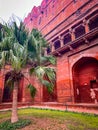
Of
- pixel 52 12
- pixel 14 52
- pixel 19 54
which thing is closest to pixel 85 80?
pixel 19 54

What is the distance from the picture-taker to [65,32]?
13141 millimetres

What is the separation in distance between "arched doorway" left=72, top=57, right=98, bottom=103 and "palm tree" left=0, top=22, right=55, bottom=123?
4.48m

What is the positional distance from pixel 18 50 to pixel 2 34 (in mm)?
1641

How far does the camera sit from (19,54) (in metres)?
6.16

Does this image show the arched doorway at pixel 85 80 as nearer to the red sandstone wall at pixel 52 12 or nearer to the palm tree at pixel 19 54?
the palm tree at pixel 19 54

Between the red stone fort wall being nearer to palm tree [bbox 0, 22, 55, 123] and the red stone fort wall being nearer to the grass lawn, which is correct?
the grass lawn

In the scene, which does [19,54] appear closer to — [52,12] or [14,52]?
[14,52]

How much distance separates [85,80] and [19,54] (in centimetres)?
713

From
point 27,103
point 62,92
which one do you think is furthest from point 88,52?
point 27,103

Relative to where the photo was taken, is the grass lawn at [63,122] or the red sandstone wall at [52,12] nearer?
the grass lawn at [63,122]

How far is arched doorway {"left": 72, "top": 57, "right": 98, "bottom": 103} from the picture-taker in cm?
1027

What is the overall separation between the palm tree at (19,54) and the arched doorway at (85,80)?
448 centimetres

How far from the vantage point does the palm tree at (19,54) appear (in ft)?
19.4

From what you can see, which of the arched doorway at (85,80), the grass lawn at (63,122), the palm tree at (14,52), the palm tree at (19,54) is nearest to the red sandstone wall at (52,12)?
the arched doorway at (85,80)
